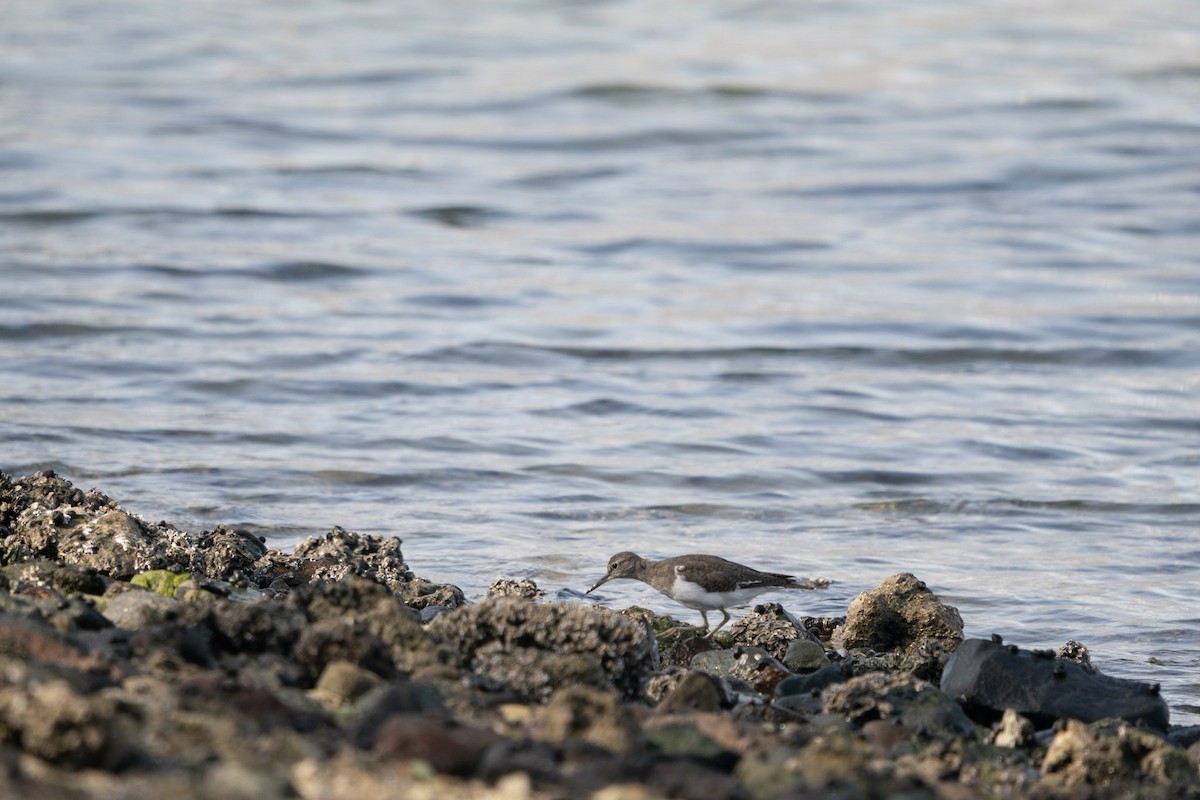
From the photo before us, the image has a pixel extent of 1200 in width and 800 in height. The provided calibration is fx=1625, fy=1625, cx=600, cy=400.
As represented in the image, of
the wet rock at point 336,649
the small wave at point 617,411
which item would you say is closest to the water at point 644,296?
the small wave at point 617,411

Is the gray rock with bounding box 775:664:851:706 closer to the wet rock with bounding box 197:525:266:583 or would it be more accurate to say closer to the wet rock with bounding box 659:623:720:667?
the wet rock with bounding box 659:623:720:667

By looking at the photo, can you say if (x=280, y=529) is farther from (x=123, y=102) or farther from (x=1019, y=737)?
(x=123, y=102)

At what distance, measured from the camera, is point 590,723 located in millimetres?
4660

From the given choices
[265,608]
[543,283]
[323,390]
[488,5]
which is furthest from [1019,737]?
[488,5]

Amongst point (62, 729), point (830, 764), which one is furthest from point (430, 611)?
point (62, 729)

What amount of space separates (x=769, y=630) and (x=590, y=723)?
2.47 m

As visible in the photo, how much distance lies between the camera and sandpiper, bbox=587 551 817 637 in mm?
7230

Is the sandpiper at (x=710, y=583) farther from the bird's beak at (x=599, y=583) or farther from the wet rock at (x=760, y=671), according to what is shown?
the wet rock at (x=760, y=671)

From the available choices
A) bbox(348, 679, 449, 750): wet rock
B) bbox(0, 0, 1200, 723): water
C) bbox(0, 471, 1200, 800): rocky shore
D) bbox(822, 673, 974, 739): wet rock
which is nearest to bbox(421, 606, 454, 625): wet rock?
bbox(0, 471, 1200, 800): rocky shore

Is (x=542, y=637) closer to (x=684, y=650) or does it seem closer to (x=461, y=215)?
(x=684, y=650)

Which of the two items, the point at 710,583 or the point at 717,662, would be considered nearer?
the point at 717,662

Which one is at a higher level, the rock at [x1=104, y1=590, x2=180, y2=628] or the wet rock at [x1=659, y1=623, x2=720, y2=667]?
the rock at [x1=104, y1=590, x2=180, y2=628]

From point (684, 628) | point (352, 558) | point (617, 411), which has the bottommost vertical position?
point (684, 628)

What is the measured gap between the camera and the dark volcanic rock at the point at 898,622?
714 cm
